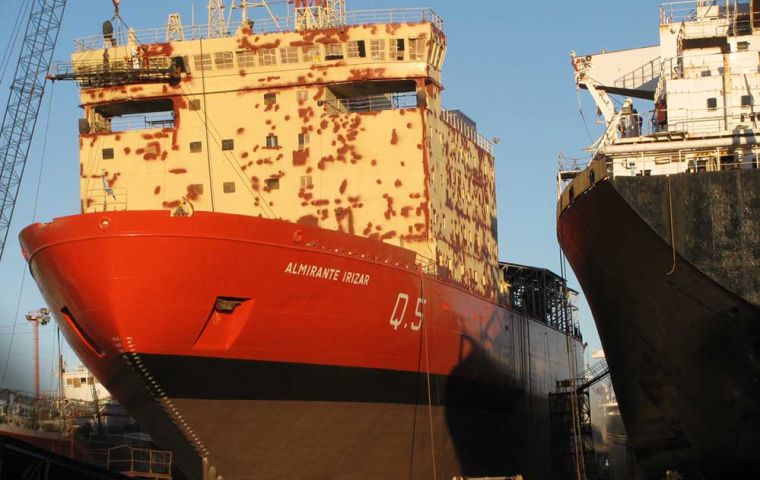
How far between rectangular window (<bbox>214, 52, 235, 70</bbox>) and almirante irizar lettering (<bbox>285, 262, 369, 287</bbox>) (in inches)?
350

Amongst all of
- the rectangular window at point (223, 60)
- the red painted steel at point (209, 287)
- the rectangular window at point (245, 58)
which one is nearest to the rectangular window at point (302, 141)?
the rectangular window at point (245, 58)

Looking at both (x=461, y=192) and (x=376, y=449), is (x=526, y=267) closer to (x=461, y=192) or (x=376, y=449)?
(x=461, y=192)

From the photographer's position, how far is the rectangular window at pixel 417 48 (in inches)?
1310

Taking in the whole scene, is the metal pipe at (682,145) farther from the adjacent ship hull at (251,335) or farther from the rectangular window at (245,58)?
the rectangular window at (245,58)

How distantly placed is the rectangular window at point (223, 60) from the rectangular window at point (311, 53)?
81.2 inches

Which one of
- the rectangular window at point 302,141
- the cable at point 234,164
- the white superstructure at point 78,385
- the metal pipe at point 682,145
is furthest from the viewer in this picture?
the white superstructure at point 78,385

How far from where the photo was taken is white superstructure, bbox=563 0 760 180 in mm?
25328

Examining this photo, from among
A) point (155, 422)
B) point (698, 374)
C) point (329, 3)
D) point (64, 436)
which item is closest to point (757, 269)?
point (698, 374)

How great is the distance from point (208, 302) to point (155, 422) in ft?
10.8

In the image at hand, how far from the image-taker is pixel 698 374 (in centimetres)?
2397

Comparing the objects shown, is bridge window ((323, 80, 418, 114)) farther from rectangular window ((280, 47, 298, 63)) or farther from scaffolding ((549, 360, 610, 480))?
scaffolding ((549, 360, 610, 480))

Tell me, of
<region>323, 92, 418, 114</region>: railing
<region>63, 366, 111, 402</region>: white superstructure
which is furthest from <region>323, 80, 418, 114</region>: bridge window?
<region>63, 366, 111, 402</region>: white superstructure

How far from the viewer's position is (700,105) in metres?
27.2

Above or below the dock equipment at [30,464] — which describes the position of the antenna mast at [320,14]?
above
